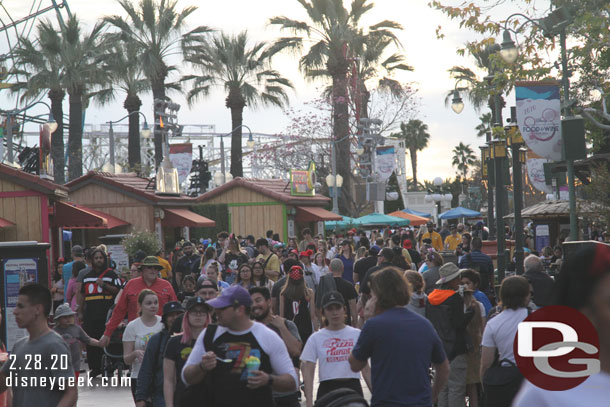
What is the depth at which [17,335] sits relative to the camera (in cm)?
1058

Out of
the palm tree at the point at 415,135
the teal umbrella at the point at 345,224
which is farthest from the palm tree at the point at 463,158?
the teal umbrella at the point at 345,224

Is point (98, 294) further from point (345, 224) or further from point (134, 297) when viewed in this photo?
point (345, 224)

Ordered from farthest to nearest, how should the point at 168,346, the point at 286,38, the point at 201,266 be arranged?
the point at 286,38, the point at 201,266, the point at 168,346

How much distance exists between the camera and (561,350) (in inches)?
86.0

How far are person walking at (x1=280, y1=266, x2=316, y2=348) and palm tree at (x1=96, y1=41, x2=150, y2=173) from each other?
25.1 meters

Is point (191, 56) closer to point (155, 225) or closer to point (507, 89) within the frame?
point (155, 225)

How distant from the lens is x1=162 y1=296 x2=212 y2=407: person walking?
636 centimetres

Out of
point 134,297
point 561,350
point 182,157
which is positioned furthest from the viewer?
point 182,157

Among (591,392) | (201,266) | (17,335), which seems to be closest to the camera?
(591,392)

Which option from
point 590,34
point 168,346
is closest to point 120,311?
point 168,346

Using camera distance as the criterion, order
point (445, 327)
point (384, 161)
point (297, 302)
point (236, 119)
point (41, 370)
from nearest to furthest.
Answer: point (41, 370), point (445, 327), point (297, 302), point (236, 119), point (384, 161)

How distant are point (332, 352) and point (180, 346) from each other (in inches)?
50.2

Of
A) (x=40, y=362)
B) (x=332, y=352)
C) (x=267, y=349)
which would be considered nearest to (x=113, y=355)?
(x=332, y=352)

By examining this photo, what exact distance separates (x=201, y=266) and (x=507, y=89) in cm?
835
